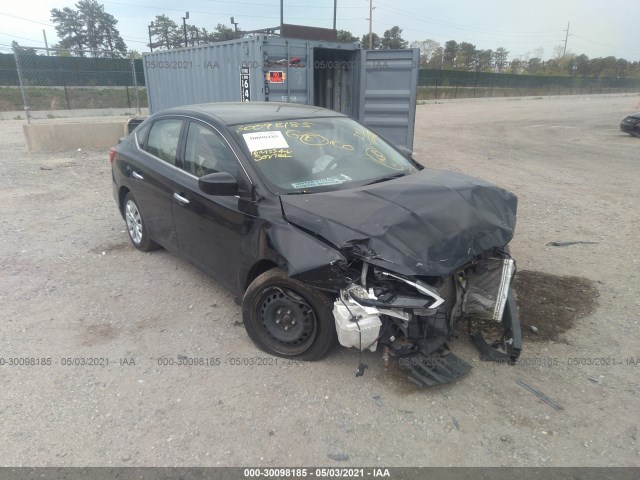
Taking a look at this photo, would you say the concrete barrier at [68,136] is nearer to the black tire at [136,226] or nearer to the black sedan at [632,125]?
the black tire at [136,226]

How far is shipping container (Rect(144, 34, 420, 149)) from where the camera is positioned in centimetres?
837

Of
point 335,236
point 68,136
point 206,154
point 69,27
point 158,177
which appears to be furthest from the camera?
point 69,27

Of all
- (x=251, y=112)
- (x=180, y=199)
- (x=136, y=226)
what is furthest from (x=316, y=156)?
(x=136, y=226)

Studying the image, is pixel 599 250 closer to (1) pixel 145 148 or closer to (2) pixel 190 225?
(2) pixel 190 225

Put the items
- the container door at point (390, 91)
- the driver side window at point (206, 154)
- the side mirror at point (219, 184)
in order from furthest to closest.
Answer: the container door at point (390, 91) → the driver side window at point (206, 154) → the side mirror at point (219, 184)

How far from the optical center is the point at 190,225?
4051 mm

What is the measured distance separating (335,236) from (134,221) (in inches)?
128

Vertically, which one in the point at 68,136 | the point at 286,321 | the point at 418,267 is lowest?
the point at 286,321

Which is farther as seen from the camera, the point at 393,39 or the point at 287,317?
the point at 393,39

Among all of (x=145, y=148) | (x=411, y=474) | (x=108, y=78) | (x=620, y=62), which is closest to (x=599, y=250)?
(x=411, y=474)

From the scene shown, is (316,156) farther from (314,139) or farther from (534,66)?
(534,66)

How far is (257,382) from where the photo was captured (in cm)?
311

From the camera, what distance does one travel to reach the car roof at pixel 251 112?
12.8ft

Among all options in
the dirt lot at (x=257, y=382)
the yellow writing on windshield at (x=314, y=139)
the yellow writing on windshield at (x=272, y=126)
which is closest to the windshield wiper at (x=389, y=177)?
the yellow writing on windshield at (x=314, y=139)
